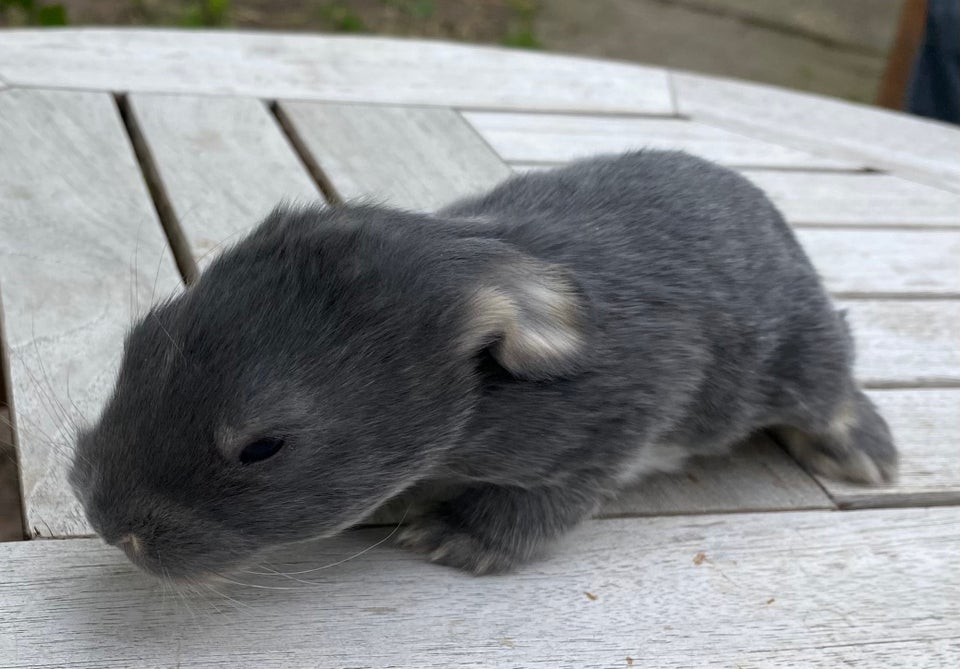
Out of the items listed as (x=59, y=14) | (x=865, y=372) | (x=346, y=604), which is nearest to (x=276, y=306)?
(x=346, y=604)

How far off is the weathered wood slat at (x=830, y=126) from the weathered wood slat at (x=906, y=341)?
0.80 meters

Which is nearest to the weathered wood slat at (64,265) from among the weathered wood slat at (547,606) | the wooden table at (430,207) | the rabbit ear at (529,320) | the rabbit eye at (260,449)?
the wooden table at (430,207)

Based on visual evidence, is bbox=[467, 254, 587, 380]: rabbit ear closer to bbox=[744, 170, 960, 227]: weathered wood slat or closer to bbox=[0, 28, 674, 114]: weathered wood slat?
bbox=[744, 170, 960, 227]: weathered wood slat

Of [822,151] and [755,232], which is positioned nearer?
[755,232]

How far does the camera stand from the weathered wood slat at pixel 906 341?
2.31 meters

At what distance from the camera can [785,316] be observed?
1.93m

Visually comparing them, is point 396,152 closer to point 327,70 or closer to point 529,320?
point 327,70

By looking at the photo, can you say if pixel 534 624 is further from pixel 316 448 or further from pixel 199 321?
pixel 199 321

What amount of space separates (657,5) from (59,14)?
4.30 metres

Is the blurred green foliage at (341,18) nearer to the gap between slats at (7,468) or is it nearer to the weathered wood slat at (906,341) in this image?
the gap between slats at (7,468)

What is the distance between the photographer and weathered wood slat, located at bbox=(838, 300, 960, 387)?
7.59 ft

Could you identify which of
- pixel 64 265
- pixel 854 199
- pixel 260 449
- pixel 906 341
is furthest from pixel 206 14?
pixel 260 449

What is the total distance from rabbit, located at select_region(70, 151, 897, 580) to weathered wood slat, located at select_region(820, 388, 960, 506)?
37 millimetres

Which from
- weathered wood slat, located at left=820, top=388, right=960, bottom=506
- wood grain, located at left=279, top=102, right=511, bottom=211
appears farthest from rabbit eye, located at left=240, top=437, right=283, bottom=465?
wood grain, located at left=279, top=102, right=511, bottom=211
